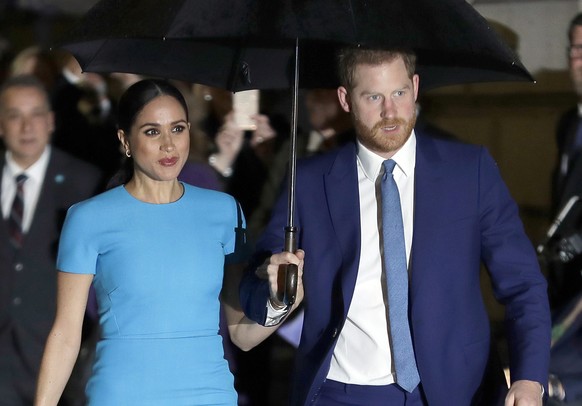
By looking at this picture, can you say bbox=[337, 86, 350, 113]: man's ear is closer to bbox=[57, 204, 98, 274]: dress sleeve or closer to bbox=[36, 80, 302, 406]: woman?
bbox=[36, 80, 302, 406]: woman

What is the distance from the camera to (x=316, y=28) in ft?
13.4

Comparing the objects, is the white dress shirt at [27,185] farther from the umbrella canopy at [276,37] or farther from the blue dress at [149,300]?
the blue dress at [149,300]

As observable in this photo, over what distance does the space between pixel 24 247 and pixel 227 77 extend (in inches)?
75.1

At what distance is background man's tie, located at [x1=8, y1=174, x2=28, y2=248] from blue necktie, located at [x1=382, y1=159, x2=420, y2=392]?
8.62 feet

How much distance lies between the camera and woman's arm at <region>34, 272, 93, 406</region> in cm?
467

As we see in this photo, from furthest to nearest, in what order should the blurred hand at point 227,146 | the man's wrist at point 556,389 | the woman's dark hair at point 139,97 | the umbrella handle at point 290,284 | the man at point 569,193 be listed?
the blurred hand at point 227,146
the man at point 569,193
the man's wrist at point 556,389
the woman's dark hair at point 139,97
the umbrella handle at point 290,284

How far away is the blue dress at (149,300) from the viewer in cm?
467

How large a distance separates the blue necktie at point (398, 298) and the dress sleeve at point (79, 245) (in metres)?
1.03

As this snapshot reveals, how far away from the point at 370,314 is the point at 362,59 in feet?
2.77

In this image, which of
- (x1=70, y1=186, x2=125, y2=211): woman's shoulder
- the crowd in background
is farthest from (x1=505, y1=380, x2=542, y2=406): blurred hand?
the crowd in background

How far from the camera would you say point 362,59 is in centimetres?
454

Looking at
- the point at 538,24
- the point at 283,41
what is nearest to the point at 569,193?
the point at 283,41

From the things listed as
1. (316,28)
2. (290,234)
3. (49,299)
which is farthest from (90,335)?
(316,28)

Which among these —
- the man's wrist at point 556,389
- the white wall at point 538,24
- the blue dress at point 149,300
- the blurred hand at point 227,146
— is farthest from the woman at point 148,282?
the white wall at point 538,24
